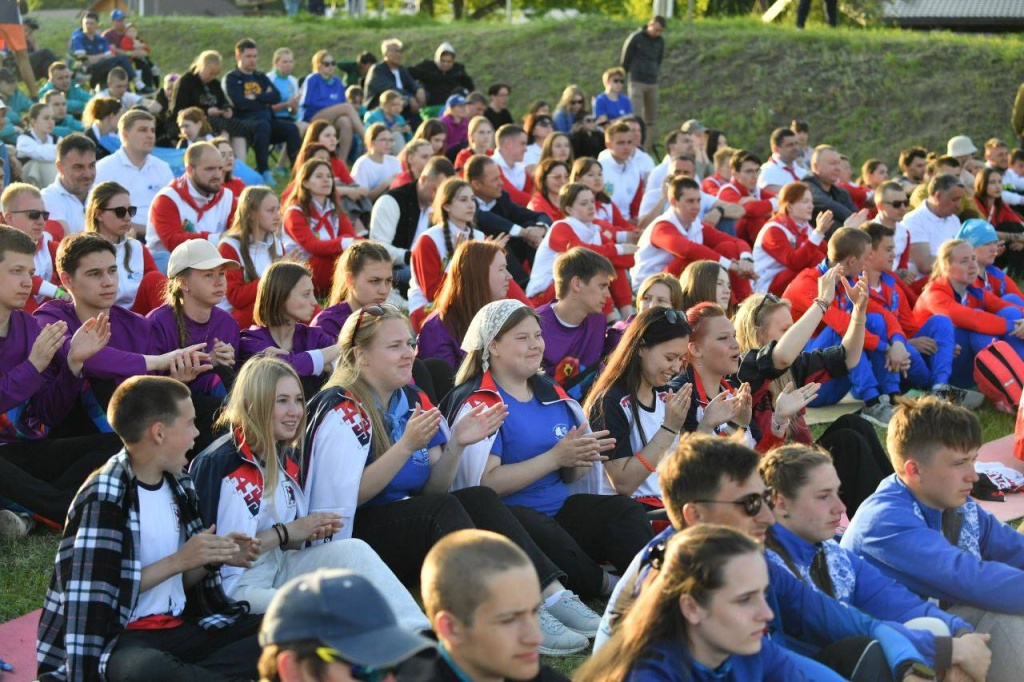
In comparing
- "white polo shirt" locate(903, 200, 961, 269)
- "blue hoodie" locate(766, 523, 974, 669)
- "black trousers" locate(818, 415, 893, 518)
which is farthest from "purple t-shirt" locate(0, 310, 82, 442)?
"white polo shirt" locate(903, 200, 961, 269)

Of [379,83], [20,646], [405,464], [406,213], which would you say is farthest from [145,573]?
[379,83]

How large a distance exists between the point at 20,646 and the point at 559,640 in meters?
1.89

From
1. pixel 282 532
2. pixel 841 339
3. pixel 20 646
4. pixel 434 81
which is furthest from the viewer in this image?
pixel 434 81

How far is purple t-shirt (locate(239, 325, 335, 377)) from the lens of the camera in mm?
5895

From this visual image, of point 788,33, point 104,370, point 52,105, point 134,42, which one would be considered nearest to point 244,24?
point 134,42

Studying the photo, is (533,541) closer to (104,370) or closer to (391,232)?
(104,370)

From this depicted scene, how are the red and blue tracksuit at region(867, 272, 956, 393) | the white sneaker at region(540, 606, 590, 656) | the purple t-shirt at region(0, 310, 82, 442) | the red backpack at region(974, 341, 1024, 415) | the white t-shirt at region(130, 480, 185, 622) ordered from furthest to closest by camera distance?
the red and blue tracksuit at region(867, 272, 956, 393) → the red backpack at region(974, 341, 1024, 415) → the purple t-shirt at region(0, 310, 82, 442) → the white sneaker at region(540, 606, 590, 656) → the white t-shirt at region(130, 480, 185, 622)

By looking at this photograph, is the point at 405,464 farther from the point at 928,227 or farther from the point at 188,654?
the point at 928,227

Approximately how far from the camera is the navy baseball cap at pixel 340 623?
243 cm

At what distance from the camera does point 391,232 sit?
9.64 metres

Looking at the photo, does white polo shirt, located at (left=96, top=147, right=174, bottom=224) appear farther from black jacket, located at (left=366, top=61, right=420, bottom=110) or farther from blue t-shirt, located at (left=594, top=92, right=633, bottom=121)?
blue t-shirt, located at (left=594, top=92, right=633, bottom=121)

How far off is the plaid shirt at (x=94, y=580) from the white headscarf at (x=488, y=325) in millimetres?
1663

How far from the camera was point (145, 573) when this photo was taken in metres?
3.82

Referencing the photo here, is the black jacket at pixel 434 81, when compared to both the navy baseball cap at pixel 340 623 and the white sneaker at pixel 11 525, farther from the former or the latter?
the navy baseball cap at pixel 340 623
